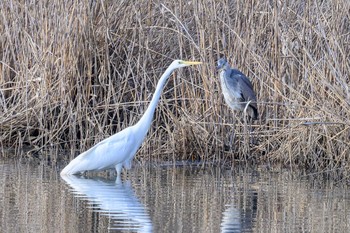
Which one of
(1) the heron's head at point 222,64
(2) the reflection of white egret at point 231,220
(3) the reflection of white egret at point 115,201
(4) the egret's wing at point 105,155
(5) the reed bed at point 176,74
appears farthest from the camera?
(1) the heron's head at point 222,64

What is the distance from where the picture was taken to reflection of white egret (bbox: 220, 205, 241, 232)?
5442 millimetres

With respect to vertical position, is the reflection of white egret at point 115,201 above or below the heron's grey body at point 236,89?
below

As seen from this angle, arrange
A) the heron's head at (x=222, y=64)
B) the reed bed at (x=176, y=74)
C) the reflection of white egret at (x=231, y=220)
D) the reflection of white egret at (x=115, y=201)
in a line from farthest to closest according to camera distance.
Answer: the heron's head at (x=222, y=64)
the reed bed at (x=176, y=74)
the reflection of white egret at (x=115, y=201)
the reflection of white egret at (x=231, y=220)

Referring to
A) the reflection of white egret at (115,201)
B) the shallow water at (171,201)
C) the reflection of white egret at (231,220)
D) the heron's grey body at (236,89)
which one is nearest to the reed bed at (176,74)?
the heron's grey body at (236,89)

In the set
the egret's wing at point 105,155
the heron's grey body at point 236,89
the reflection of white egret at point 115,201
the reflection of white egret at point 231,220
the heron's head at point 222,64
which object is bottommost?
the reflection of white egret at point 231,220

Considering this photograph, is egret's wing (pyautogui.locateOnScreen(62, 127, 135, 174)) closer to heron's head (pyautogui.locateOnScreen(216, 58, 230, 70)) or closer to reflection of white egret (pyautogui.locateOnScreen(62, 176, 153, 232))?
reflection of white egret (pyautogui.locateOnScreen(62, 176, 153, 232))

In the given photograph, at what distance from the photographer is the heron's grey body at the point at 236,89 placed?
348 inches

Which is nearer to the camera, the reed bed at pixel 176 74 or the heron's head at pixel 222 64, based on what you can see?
the reed bed at pixel 176 74

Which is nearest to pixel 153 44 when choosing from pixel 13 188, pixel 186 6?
pixel 186 6

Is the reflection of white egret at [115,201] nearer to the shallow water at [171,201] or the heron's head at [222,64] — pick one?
the shallow water at [171,201]

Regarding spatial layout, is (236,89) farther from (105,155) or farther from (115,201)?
(115,201)

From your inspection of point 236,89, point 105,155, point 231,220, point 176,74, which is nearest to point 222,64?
point 236,89

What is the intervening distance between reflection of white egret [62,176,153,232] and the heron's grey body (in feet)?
6.16

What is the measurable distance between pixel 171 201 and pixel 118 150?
1.51 metres
